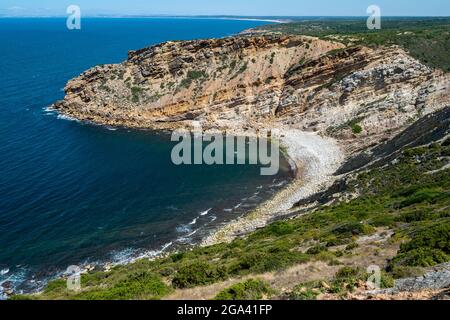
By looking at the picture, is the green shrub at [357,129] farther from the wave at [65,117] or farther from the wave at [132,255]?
the wave at [65,117]

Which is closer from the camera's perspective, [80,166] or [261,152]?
[80,166]

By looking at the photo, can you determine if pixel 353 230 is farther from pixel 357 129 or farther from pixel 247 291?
pixel 357 129

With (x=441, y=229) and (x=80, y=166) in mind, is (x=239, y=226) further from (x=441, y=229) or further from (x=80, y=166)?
(x=80, y=166)

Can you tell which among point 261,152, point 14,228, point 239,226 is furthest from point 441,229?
point 261,152

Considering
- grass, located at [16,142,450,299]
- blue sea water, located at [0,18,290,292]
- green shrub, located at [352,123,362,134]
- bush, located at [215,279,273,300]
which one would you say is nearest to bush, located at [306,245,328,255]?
grass, located at [16,142,450,299]

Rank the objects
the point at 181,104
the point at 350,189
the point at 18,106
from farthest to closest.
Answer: the point at 18,106 < the point at 181,104 < the point at 350,189

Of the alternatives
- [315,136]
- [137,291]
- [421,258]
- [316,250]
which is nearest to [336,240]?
[316,250]
